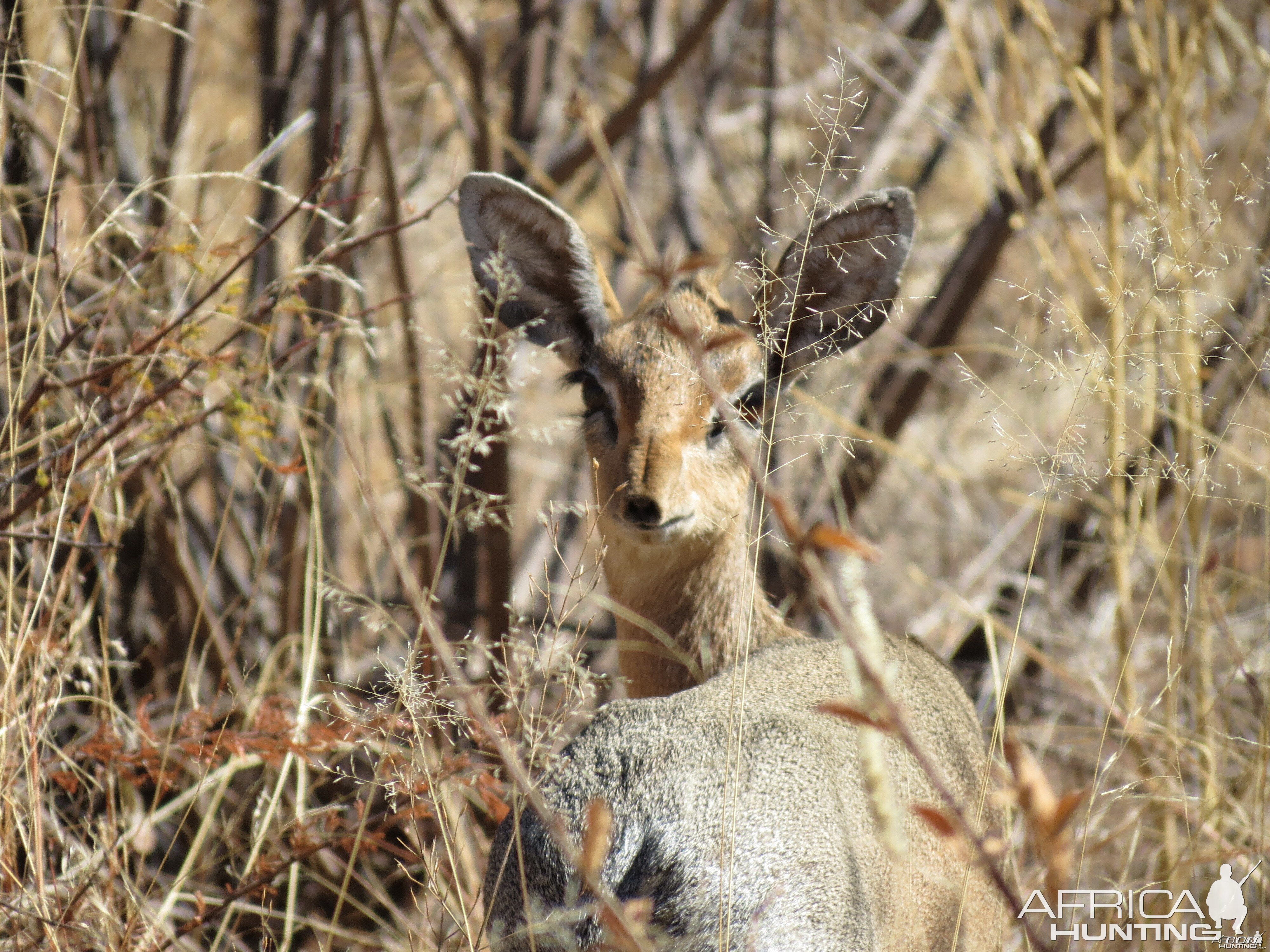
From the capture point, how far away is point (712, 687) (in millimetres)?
2273

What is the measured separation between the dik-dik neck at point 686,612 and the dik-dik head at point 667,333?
0.11 meters

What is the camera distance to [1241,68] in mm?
6402

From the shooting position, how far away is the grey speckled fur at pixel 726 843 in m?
1.84

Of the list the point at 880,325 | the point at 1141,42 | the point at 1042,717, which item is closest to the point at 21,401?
the point at 880,325

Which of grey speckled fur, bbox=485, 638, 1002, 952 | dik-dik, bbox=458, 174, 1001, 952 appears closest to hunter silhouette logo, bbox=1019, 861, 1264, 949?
dik-dik, bbox=458, 174, 1001, 952

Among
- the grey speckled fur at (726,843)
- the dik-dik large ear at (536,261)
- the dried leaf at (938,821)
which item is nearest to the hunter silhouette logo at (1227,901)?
the grey speckled fur at (726,843)

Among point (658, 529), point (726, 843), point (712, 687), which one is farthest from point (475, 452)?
point (726, 843)

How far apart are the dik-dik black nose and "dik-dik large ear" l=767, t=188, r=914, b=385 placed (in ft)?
1.58

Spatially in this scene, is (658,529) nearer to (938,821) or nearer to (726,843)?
(726,843)

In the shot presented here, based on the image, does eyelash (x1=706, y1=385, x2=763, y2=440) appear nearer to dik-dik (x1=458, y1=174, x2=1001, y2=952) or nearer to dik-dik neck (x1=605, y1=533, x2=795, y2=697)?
dik-dik (x1=458, y1=174, x2=1001, y2=952)

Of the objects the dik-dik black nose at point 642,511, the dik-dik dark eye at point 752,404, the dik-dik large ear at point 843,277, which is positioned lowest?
the dik-dik black nose at point 642,511

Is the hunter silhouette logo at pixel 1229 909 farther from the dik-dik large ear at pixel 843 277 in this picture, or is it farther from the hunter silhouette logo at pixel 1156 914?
the dik-dik large ear at pixel 843 277

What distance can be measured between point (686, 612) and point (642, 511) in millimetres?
586

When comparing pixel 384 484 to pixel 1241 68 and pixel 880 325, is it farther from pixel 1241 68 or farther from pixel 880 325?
pixel 1241 68
